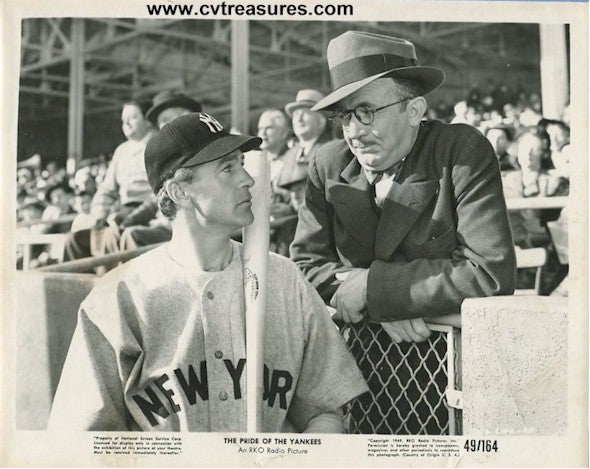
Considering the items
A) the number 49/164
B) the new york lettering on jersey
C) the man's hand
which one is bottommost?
the number 49/164

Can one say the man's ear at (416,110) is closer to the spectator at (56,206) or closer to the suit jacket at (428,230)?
the suit jacket at (428,230)

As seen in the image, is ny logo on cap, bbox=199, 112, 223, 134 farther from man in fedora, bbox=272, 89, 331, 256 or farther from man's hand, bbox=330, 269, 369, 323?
man's hand, bbox=330, 269, 369, 323

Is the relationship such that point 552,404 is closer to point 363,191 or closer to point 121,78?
point 363,191

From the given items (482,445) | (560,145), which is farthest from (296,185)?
(482,445)

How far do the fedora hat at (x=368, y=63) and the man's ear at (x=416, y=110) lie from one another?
38 mm

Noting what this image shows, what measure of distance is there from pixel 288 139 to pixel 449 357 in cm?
91

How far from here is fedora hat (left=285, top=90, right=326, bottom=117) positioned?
83.4 inches

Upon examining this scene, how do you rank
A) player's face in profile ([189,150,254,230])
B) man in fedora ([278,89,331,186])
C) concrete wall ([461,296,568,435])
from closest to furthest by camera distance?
concrete wall ([461,296,568,435]) < player's face in profile ([189,150,254,230]) < man in fedora ([278,89,331,186])

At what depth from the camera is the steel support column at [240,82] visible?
2.22m

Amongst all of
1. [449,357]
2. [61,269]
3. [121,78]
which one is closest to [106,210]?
[61,269]

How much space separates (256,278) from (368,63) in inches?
24.9

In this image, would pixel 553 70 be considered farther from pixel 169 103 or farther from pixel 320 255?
pixel 169 103

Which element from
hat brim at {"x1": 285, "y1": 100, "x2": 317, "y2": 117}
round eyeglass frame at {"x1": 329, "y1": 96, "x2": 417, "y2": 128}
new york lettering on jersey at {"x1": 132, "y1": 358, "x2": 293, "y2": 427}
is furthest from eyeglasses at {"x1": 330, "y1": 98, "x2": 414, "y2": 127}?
new york lettering on jersey at {"x1": 132, "y1": 358, "x2": 293, "y2": 427}

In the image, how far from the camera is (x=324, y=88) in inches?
83.3
